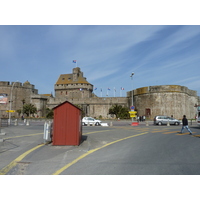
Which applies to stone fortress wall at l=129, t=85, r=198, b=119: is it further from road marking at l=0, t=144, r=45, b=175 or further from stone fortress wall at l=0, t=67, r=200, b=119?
road marking at l=0, t=144, r=45, b=175

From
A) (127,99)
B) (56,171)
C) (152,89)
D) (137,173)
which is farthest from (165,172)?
(127,99)

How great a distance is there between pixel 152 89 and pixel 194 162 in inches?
1751

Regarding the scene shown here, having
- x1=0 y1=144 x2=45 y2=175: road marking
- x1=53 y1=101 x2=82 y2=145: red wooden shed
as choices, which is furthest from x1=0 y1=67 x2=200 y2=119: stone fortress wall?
x1=0 y1=144 x2=45 y2=175: road marking

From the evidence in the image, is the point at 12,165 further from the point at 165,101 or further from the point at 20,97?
the point at 20,97

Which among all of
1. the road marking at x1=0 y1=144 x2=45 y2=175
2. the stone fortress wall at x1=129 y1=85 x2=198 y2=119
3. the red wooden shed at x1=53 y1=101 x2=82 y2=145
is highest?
the stone fortress wall at x1=129 y1=85 x2=198 y2=119

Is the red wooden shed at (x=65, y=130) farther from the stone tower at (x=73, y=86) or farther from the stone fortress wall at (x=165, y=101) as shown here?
the stone tower at (x=73, y=86)

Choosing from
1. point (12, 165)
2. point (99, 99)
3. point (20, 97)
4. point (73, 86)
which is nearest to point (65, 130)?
point (12, 165)

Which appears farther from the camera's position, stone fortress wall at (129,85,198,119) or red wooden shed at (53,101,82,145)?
stone fortress wall at (129,85,198,119)

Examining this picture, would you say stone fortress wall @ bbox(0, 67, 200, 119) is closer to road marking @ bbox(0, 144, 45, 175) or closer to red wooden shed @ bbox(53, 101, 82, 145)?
red wooden shed @ bbox(53, 101, 82, 145)

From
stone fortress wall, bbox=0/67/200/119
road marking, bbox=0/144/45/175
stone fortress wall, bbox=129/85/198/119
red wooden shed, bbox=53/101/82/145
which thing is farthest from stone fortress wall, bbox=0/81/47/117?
road marking, bbox=0/144/45/175

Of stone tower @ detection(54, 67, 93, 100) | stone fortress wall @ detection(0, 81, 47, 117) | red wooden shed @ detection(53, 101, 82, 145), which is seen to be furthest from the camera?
stone tower @ detection(54, 67, 93, 100)

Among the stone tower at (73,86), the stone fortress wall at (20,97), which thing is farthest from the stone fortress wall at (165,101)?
the stone fortress wall at (20,97)

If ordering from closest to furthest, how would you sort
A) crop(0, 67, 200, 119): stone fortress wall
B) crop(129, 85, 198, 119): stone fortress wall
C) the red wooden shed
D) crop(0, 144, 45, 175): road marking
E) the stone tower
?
crop(0, 144, 45, 175): road marking < the red wooden shed < crop(129, 85, 198, 119): stone fortress wall < crop(0, 67, 200, 119): stone fortress wall < the stone tower

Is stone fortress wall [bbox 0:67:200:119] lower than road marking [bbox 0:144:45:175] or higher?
higher
